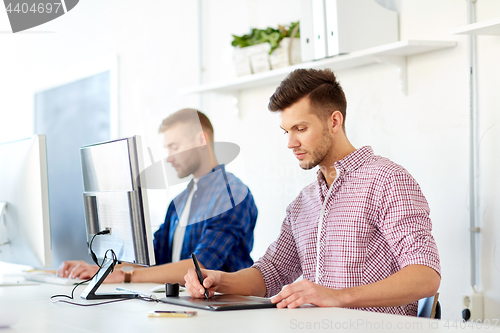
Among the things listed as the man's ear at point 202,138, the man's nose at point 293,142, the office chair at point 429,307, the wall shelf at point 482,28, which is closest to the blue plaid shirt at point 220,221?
the man's ear at point 202,138

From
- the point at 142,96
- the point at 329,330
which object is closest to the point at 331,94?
the point at 329,330

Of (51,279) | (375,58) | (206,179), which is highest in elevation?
(375,58)

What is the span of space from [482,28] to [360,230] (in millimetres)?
762

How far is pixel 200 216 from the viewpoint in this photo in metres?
2.18

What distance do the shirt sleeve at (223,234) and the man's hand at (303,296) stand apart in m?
0.72

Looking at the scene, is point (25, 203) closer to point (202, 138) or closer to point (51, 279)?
point (51, 279)

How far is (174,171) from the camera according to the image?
2.15 m

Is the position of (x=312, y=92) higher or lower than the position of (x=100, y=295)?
higher

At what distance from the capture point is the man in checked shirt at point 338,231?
1432 mm

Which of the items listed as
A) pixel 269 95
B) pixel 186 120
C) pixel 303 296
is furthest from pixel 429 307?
pixel 269 95

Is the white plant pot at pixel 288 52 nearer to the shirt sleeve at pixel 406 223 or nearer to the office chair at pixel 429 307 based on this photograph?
the shirt sleeve at pixel 406 223

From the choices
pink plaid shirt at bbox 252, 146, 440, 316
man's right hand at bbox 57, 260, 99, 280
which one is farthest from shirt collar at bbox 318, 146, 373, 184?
man's right hand at bbox 57, 260, 99, 280

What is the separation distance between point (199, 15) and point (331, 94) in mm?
1836

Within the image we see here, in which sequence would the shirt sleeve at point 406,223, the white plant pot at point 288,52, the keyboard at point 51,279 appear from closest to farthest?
the shirt sleeve at point 406,223 < the keyboard at point 51,279 < the white plant pot at point 288,52
